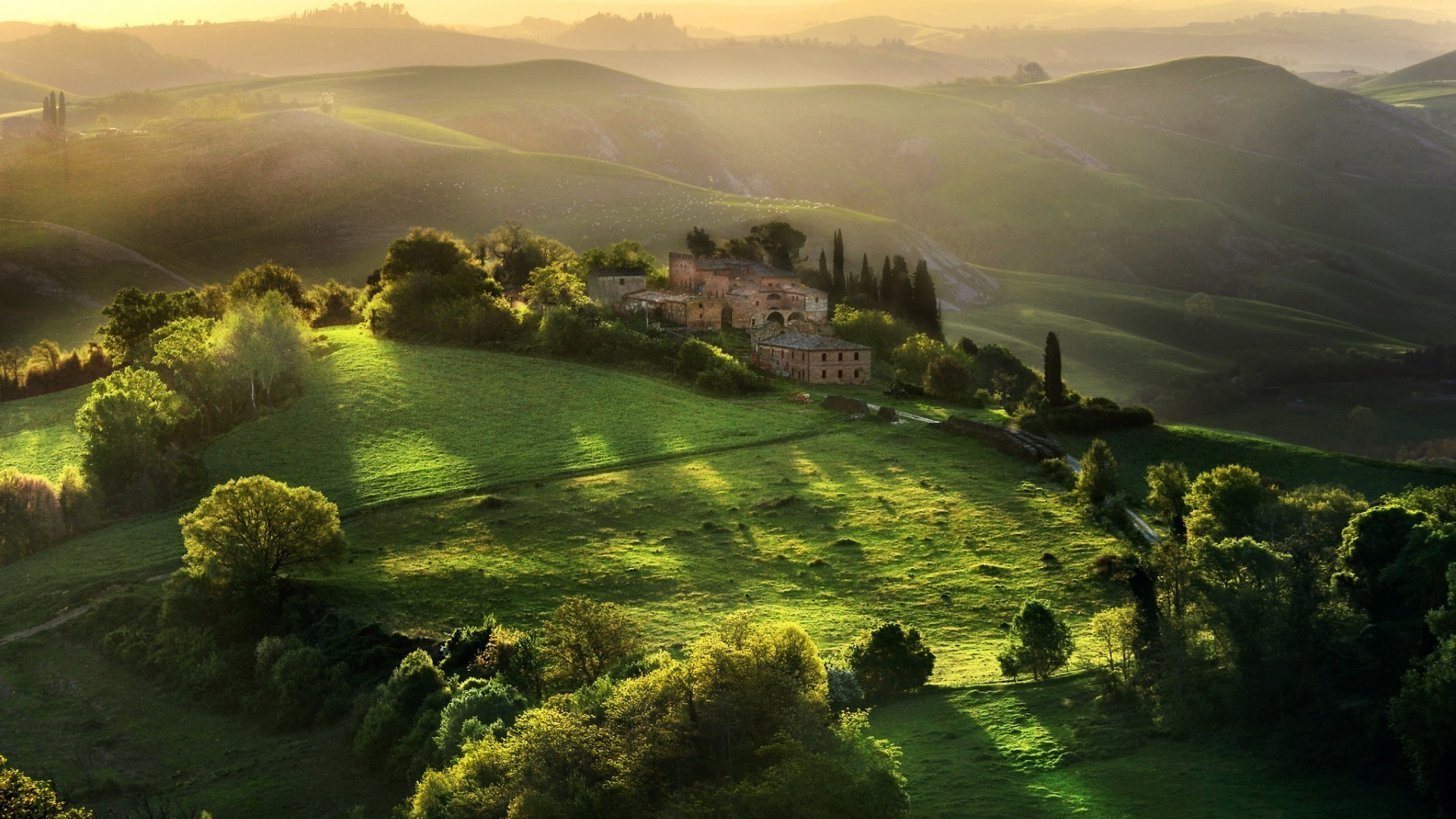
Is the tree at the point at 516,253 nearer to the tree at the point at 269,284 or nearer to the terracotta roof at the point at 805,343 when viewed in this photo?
the tree at the point at 269,284

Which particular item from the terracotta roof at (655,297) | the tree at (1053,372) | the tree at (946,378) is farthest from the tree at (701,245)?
the tree at (1053,372)

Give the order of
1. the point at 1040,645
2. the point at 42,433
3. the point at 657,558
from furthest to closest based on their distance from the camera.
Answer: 1. the point at 42,433
2. the point at 657,558
3. the point at 1040,645

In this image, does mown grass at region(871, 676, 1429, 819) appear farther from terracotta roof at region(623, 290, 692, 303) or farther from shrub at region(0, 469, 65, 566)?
terracotta roof at region(623, 290, 692, 303)

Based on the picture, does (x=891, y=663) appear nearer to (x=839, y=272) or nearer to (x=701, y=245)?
(x=839, y=272)

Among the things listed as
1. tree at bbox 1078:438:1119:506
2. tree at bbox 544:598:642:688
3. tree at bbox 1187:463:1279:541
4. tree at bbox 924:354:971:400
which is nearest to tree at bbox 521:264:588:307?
tree at bbox 924:354:971:400

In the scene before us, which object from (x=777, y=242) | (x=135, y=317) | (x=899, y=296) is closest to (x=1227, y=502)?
(x=899, y=296)

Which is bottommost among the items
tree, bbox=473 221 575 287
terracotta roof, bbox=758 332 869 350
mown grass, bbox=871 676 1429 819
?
mown grass, bbox=871 676 1429 819
